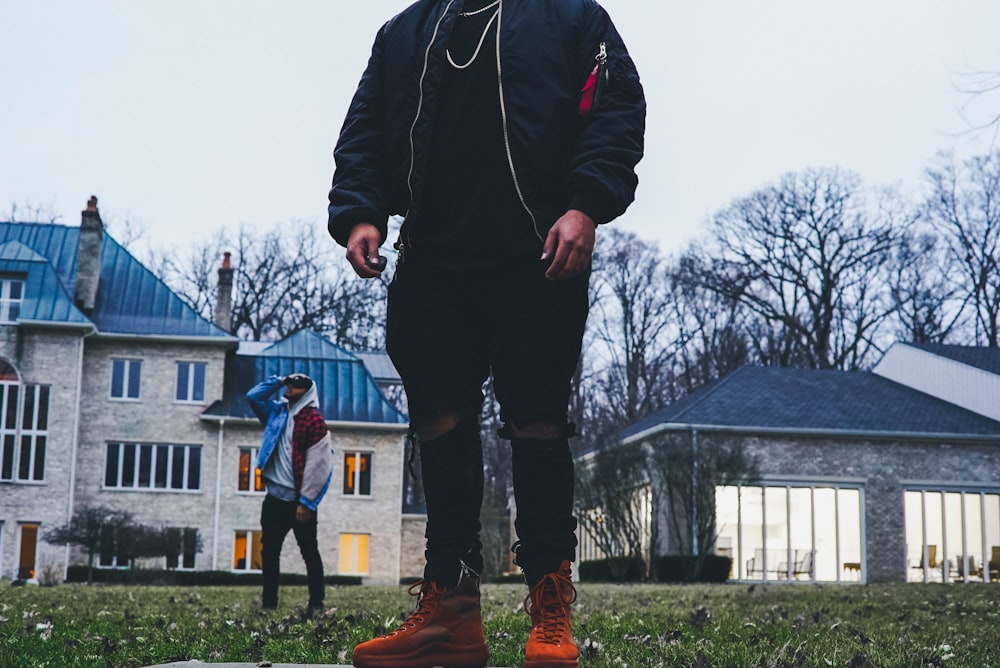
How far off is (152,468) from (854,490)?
2059 centimetres

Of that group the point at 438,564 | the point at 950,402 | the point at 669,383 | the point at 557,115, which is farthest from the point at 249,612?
the point at 669,383

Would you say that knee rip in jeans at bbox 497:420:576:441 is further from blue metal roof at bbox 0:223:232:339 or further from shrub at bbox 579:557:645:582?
blue metal roof at bbox 0:223:232:339

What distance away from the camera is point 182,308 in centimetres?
3744

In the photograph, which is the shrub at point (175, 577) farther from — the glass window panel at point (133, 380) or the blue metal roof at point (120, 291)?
the blue metal roof at point (120, 291)

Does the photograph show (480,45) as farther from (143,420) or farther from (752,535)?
(143,420)

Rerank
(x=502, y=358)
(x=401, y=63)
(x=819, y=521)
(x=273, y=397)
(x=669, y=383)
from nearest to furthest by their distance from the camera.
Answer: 1. (x=502, y=358)
2. (x=401, y=63)
3. (x=273, y=397)
4. (x=819, y=521)
5. (x=669, y=383)

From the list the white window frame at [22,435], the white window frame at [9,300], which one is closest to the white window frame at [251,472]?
the white window frame at [22,435]

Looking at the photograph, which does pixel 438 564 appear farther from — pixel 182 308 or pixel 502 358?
pixel 182 308

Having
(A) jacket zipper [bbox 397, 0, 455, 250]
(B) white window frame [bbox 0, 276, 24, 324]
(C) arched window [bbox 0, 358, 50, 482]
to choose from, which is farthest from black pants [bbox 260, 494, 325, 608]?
(B) white window frame [bbox 0, 276, 24, 324]

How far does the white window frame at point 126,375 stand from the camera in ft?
Result: 118

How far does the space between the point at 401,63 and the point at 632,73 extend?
0.72 meters

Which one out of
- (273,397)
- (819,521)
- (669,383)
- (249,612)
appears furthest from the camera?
(669,383)

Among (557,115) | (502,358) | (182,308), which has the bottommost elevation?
(502,358)

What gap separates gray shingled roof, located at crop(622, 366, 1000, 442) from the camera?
33500 millimetres
